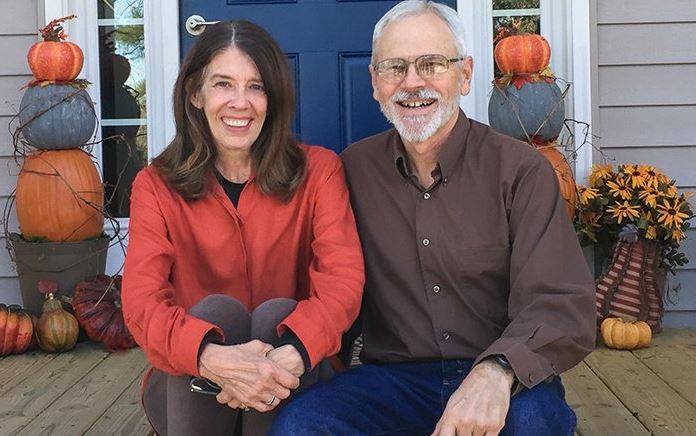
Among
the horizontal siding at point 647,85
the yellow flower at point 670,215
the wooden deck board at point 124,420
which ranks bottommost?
the wooden deck board at point 124,420

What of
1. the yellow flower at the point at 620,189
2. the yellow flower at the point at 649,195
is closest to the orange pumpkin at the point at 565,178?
the yellow flower at the point at 620,189

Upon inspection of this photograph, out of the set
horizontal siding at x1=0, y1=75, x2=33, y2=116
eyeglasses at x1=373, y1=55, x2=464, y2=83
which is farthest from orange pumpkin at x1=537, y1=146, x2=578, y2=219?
horizontal siding at x1=0, y1=75, x2=33, y2=116

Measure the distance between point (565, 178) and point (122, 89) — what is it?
178 cm

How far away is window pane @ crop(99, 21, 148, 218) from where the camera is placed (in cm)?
379

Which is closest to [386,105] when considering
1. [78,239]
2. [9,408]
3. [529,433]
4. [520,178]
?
[520,178]

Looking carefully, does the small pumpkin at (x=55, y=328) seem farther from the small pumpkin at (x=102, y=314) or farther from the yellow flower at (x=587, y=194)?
the yellow flower at (x=587, y=194)

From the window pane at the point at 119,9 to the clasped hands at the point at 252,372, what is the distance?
2402mm

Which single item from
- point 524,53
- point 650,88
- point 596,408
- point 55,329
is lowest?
point 596,408

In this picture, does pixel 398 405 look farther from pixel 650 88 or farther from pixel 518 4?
pixel 518 4

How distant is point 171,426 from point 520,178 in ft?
2.65

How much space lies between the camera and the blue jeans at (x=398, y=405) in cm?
158

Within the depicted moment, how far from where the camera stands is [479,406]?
154 cm

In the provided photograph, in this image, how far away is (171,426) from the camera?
1.78 metres

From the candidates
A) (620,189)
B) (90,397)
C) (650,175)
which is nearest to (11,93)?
(90,397)
